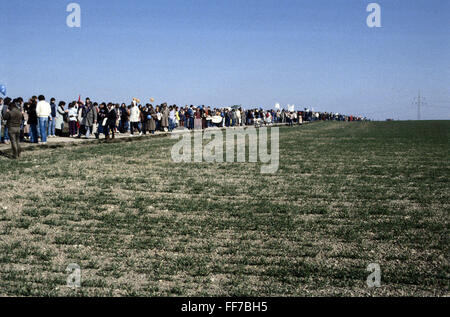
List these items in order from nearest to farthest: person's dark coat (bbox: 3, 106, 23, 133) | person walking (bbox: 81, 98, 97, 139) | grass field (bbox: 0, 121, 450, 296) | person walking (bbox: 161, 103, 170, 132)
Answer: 1. grass field (bbox: 0, 121, 450, 296)
2. person's dark coat (bbox: 3, 106, 23, 133)
3. person walking (bbox: 81, 98, 97, 139)
4. person walking (bbox: 161, 103, 170, 132)

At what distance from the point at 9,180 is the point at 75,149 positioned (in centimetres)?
757

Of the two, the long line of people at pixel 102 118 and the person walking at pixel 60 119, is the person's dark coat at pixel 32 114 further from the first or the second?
the person walking at pixel 60 119

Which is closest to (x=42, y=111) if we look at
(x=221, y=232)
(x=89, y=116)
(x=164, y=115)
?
(x=89, y=116)

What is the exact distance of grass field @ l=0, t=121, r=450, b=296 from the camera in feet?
16.3

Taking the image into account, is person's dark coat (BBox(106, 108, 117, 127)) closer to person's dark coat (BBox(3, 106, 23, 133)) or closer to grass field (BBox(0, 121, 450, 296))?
person's dark coat (BBox(3, 106, 23, 133))

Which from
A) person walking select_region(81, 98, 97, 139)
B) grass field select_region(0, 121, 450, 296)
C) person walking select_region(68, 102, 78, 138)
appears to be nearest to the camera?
grass field select_region(0, 121, 450, 296)

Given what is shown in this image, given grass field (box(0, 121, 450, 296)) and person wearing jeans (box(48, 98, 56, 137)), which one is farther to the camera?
person wearing jeans (box(48, 98, 56, 137))

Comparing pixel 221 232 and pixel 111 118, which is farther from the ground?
pixel 111 118

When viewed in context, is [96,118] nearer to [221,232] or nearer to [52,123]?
[52,123]

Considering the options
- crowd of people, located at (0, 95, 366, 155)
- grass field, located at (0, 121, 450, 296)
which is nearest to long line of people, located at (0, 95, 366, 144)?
crowd of people, located at (0, 95, 366, 155)

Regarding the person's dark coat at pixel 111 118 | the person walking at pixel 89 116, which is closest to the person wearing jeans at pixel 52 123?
the person walking at pixel 89 116

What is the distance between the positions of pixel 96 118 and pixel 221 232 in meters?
18.5

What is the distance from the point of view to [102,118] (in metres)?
23.0

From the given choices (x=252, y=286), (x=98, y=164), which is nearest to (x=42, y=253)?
(x=252, y=286)
